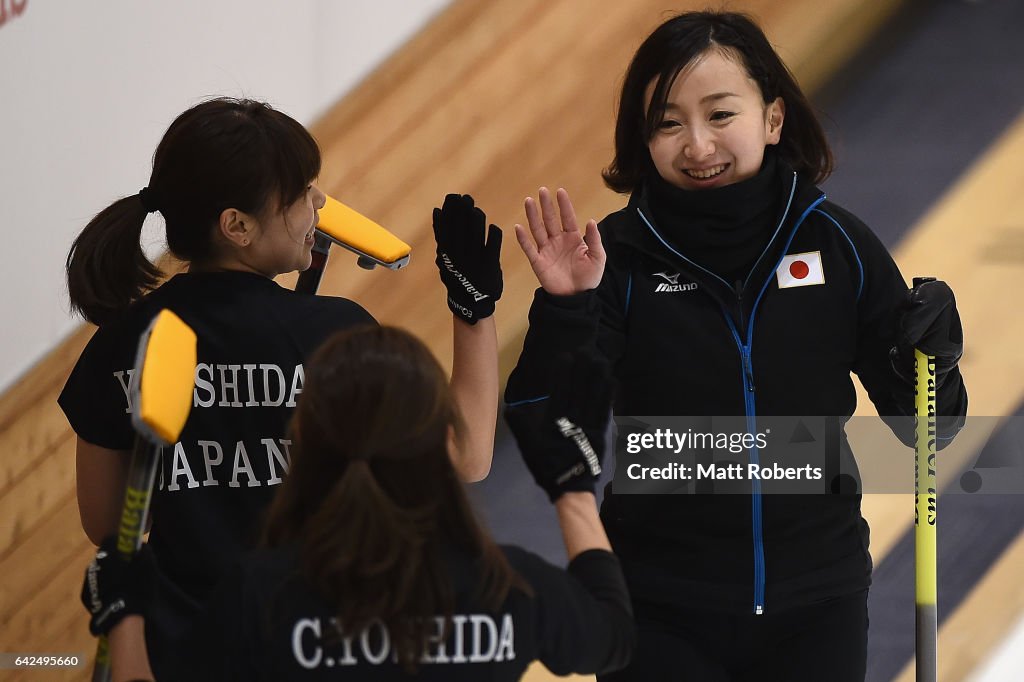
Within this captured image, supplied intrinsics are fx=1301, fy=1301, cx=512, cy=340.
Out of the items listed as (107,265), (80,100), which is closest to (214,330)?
(107,265)

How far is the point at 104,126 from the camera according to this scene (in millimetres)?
2529

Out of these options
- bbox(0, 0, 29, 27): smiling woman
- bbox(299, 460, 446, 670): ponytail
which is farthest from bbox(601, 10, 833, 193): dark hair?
bbox(0, 0, 29, 27): smiling woman

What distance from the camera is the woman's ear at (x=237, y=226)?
1473 mm

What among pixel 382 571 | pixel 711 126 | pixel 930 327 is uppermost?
pixel 711 126

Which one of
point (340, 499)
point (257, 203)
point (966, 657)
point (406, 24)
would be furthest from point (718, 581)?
point (406, 24)

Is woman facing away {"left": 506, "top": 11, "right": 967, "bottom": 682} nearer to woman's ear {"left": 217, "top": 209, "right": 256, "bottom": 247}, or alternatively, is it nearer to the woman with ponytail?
the woman with ponytail

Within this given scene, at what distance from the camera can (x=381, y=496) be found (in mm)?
1151

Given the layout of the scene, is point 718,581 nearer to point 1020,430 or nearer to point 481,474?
point 481,474

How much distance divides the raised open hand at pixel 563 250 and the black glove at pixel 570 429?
0.24 m

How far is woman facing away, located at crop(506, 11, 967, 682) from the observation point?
1.53 metres

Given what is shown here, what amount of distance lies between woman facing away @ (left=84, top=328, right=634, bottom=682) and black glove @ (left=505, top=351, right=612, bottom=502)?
11 cm

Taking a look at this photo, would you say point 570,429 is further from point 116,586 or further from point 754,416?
point 116,586

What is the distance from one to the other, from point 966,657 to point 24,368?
1.91 meters

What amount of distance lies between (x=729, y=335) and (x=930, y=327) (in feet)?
0.78
